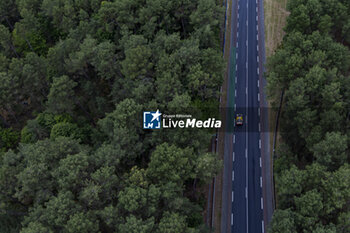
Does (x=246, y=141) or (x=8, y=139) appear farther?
(x=8, y=139)

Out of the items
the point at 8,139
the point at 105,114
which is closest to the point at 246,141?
the point at 105,114

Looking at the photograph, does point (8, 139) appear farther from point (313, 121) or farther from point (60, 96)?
point (313, 121)

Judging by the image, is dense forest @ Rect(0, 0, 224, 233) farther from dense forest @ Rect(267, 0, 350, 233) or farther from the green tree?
dense forest @ Rect(267, 0, 350, 233)

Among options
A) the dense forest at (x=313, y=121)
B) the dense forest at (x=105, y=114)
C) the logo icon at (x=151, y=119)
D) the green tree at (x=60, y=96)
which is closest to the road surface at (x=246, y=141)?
the dense forest at (x=313, y=121)

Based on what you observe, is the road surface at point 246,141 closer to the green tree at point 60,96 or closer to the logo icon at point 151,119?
the logo icon at point 151,119

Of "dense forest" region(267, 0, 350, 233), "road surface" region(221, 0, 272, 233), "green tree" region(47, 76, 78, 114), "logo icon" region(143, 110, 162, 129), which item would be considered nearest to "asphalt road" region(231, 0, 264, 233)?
"road surface" region(221, 0, 272, 233)
